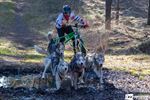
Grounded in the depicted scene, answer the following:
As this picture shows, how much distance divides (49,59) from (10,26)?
19.6m

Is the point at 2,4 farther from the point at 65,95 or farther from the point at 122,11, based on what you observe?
the point at 65,95

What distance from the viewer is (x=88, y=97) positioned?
11695mm

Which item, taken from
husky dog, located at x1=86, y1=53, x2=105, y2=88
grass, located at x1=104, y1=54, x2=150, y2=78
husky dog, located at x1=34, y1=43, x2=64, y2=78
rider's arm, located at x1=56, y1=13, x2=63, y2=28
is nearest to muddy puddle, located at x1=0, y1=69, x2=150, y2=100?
husky dog, located at x1=86, y1=53, x2=105, y2=88

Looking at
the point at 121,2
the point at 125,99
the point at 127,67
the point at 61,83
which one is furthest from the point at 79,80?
the point at 121,2

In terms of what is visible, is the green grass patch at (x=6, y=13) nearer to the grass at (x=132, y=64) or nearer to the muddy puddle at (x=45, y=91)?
the grass at (x=132, y=64)

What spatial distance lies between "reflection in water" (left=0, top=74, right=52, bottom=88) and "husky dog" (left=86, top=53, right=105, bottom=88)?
1301 mm

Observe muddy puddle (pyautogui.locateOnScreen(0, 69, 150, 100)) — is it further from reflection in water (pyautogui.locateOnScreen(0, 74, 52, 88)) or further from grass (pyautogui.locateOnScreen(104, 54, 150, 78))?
grass (pyautogui.locateOnScreen(104, 54, 150, 78))

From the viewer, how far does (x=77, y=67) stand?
12398 millimetres

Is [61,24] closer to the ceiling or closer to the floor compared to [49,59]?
closer to the ceiling

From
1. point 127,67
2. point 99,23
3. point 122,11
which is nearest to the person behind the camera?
point 127,67

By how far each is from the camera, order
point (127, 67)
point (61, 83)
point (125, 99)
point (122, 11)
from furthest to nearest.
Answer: point (122, 11) → point (127, 67) → point (61, 83) → point (125, 99)

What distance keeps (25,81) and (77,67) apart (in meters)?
2.04

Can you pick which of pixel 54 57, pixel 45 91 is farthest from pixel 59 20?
pixel 45 91

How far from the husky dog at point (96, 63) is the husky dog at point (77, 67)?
3.42ft
